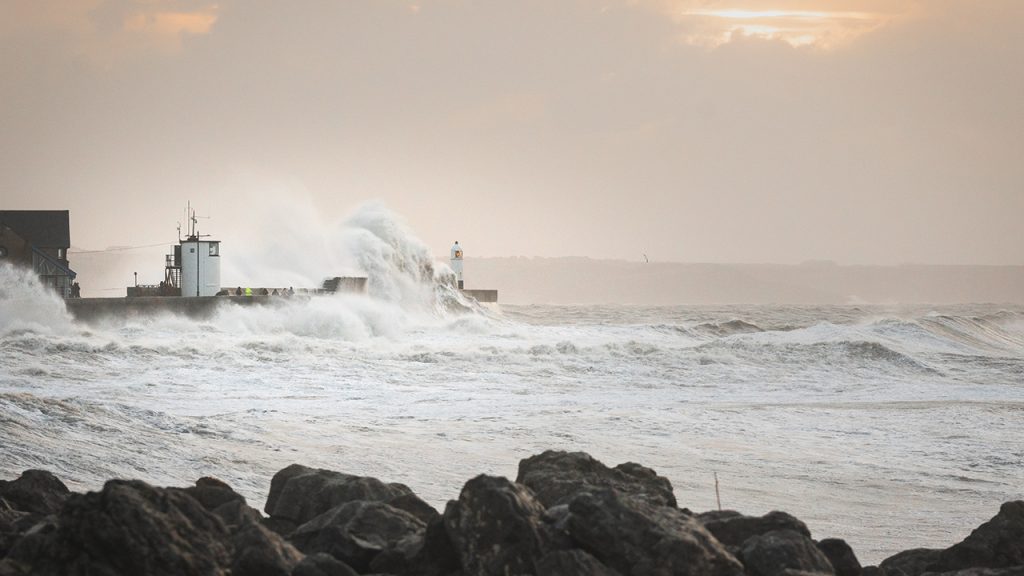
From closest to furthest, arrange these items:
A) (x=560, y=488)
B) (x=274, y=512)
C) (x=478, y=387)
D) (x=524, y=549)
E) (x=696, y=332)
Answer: (x=524, y=549) < (x=560, y=488) < (x=274, y=512) < (x=478, y=387) < (x=696, y=332)

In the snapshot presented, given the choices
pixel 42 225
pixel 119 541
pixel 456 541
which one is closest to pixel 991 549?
pixel 456 541

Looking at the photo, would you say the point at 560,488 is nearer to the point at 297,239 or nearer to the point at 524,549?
the point at 524,549

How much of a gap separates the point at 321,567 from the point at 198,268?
28.6 meters

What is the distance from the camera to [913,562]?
6.00 metres

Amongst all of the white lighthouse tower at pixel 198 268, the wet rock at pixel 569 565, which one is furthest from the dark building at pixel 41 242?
the wet rock at pixel 569 565

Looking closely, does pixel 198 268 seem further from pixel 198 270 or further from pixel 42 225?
pixel 42 225

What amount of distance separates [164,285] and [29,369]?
45.2 ft

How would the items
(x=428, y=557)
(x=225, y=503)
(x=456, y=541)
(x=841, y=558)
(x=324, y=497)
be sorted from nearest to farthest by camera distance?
(x=456, y=541) < (x=428, y=557) < (x=841, y=558) < (x=225, y=503) < (x=324, y=497)

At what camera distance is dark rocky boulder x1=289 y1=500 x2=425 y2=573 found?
5.19m

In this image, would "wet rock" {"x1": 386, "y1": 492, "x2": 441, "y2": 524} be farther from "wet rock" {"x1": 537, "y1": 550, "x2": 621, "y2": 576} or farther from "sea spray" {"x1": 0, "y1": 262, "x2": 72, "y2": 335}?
"sea spray" {"x1": 0, "y1": 262, "x2": 72, "y2": 335}

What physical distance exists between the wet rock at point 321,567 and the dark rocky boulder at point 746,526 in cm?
173

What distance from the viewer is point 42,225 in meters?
39.3

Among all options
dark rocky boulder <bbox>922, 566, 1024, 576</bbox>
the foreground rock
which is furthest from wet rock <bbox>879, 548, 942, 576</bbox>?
the foreground rock

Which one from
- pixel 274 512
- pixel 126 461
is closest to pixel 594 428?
pixel 126 461
